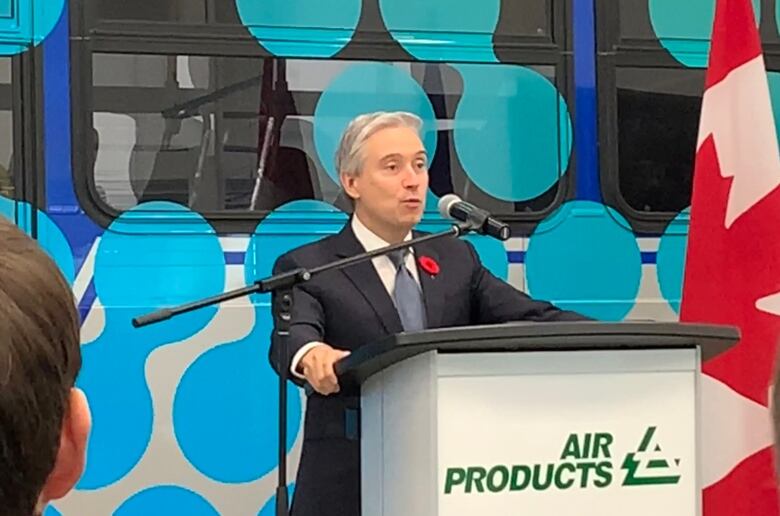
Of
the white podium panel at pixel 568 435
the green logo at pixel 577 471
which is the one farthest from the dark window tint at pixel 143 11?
the green logo at pixel 577 471

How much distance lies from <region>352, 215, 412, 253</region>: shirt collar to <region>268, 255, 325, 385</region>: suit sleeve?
177 millimetres

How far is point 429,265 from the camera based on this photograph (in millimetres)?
3039

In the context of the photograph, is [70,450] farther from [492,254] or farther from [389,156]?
[492,254]

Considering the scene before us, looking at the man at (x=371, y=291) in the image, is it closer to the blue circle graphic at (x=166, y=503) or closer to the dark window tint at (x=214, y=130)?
the dark window tint at (x=214, y=130)

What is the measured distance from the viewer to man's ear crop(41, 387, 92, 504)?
3.12 feet

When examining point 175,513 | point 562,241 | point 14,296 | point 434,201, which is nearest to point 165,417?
point 175,513

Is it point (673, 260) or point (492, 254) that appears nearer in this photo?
point (492, 254)

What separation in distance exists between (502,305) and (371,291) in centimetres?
33

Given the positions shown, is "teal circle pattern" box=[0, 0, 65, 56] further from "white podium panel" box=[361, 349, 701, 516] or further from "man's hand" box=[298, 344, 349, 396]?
"white podium panel" box=[361, 349, 701, 516]

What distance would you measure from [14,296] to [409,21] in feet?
10.0

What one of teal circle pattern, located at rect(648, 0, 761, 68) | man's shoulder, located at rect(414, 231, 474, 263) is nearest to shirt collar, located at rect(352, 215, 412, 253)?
man's shoulder, located at rect(414, 231, 474, 263)

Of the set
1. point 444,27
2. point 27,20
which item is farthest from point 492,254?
point 27,20

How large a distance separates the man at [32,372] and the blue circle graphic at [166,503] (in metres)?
2.72

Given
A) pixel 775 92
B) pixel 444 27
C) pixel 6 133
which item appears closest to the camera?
pixel 6 133
